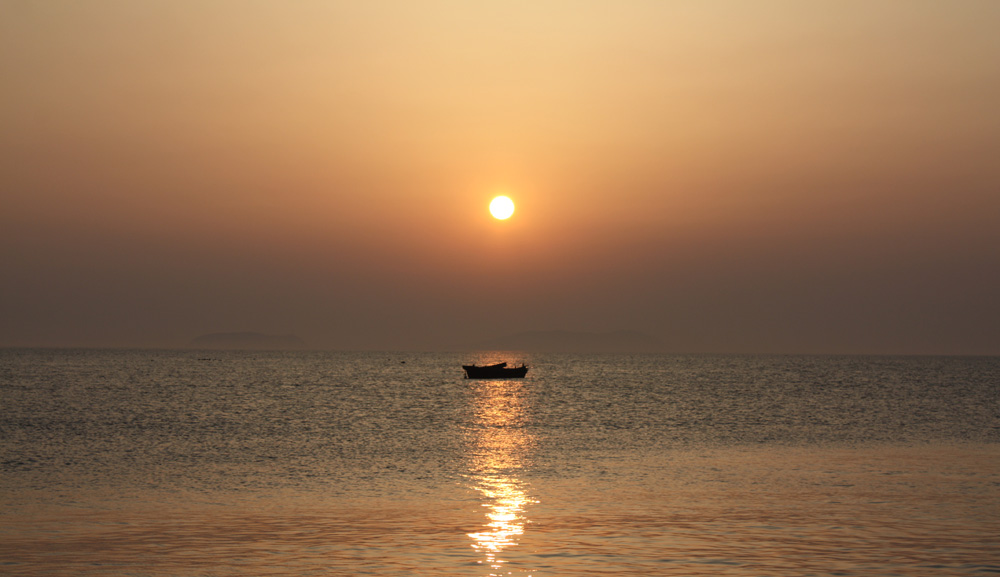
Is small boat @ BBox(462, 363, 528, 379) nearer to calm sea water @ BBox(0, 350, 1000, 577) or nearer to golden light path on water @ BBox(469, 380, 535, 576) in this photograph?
golden light path on water @ BBox(469, 380, 535, 576)

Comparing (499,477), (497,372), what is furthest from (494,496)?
(497,372)

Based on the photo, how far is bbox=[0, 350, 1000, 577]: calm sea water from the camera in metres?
21.6

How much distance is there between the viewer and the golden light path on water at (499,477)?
23.4 m

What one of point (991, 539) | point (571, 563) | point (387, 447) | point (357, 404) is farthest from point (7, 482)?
point (357, 404)

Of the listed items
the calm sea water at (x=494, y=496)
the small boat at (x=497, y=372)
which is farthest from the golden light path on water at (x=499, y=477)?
the small boat at (x=497, y=372)

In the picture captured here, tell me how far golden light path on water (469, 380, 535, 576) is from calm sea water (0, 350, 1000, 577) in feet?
0.46

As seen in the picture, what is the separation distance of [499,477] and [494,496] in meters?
5.62

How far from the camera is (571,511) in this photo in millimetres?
28578

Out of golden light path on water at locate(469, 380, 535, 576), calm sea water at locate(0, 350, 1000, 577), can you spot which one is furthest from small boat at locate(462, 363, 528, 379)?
calm sea water at locate(0, 350, 1000, 577)

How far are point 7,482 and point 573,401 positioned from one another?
74.0 m

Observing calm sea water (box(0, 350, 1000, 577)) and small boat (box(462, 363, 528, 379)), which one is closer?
calm sea water (box(0, 350, 1000, 577))

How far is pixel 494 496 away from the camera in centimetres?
3228

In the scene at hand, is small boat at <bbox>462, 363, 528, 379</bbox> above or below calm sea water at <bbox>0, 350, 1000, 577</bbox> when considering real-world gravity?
below

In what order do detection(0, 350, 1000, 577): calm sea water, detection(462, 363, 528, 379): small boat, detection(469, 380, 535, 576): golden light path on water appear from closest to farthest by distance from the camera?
detection(0, 350, 1000, 577): calm sea water, detection(469, 380, 535, 576): golden light path on water, detection(462, 363, 528, 379): small boat
